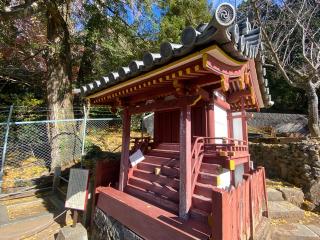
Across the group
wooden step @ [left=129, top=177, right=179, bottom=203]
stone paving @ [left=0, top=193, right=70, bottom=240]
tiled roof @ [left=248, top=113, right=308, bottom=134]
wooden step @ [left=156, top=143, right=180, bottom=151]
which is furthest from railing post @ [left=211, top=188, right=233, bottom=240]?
tiled roof @ [left=248, top=113, right=308, bottom=134]

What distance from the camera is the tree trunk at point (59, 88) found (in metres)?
8.81

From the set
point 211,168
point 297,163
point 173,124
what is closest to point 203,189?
point 211,168

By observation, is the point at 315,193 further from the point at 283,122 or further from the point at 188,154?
the point at 283,122

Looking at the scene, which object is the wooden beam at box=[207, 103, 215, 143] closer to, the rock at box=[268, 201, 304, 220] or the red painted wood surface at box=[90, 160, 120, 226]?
the red painted wood surface at box=[90, 160, 120, 226]

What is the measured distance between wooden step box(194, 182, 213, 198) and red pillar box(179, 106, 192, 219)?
18 centimetres

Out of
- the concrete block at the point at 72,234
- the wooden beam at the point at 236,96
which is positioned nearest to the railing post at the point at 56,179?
the concrete block at the point at 72,234

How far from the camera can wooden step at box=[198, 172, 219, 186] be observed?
4148 mm

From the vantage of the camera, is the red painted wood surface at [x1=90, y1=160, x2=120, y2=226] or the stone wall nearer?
the red painted wood surface at [x1=90, y1=160, x2=120, y2=226]

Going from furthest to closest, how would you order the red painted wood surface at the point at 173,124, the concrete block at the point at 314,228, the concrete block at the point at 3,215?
the concrete block at the point at 3,215
the concrete block at the point at 314,228
the red painted wood surface at the point at 173,124

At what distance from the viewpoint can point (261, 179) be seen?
552 centimetres

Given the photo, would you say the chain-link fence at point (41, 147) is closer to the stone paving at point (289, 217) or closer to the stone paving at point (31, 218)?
the stone paving at point (31, 218)

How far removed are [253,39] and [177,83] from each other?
1.33 metres

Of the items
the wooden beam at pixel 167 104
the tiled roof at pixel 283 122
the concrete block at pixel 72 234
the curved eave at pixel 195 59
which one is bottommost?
the concrete block at pixel 72 234

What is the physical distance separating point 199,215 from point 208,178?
26.0 inches
